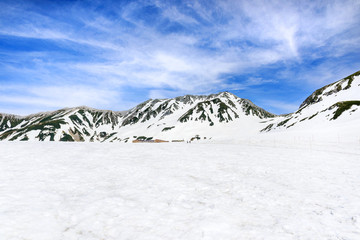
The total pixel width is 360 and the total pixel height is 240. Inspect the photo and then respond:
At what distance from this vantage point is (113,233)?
19.3 ft

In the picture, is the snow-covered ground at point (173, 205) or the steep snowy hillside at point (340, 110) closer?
the snow-covered ground at point (173, 205)

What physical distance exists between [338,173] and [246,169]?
637cm

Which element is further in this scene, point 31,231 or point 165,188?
point 165,188

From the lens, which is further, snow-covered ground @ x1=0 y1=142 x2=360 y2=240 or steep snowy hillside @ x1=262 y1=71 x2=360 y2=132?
steep snowy hillside @ x1=262 y1=71 x2=360 y2=132

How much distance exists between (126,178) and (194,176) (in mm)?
4287

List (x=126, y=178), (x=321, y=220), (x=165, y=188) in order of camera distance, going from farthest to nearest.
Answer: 1. (x=126, y=178)
2. (x=165, y=188)
3. (x=321, y=220)

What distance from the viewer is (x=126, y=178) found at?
12.2m

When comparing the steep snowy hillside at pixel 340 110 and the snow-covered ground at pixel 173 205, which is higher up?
the steep snowy hillside at pixel 340 110

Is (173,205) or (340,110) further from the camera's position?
(340,110)

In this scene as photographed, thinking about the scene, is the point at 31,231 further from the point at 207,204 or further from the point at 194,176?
the point at 194,176

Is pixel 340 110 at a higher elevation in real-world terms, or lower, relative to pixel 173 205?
higher

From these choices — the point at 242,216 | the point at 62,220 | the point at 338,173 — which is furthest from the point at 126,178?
the point at 338,173

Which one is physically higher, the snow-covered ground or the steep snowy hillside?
the steep snowy hillside

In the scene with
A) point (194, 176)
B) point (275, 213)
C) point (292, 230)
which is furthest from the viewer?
point (194, 176)
